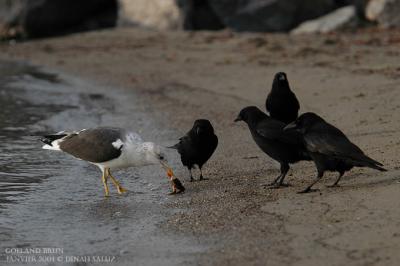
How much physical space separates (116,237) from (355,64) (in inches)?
346

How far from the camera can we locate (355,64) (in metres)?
15.0

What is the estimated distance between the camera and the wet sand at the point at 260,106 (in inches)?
256

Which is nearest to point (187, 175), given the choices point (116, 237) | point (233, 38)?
point (116, 237)

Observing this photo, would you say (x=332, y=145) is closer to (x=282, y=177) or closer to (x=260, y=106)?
(x=282, y=177)

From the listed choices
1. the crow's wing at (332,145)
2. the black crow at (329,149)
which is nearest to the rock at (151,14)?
the black crow at (329,149)

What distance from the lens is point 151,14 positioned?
22984mm

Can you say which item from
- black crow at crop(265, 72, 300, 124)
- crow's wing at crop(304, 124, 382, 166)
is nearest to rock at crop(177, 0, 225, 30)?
black crow at crop(265, 72, 300, 124)

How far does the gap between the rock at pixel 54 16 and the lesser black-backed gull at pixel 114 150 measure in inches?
652

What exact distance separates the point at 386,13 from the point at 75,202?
12479mm

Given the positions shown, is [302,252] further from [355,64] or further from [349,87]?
[355,64]

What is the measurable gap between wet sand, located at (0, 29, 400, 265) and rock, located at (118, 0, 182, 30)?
0.46 meters

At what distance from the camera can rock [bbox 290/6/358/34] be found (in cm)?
1939

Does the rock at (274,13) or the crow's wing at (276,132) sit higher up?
the rock at (274,13)

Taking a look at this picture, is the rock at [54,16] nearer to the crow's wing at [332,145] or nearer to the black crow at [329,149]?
the black crow at [329,149]
